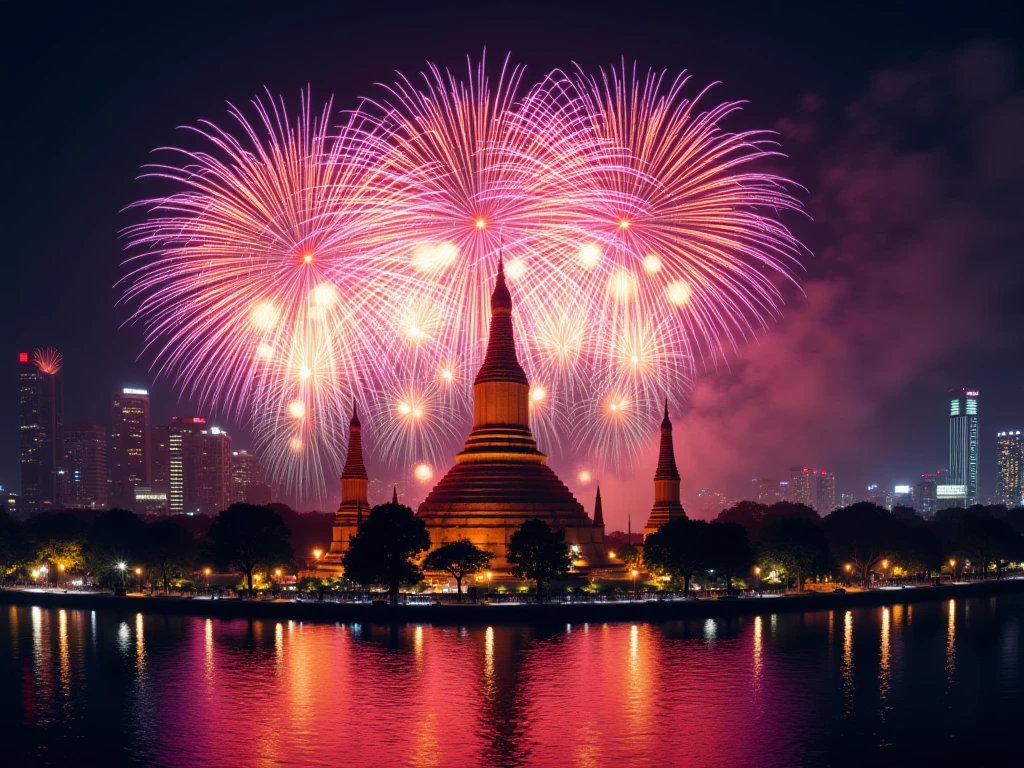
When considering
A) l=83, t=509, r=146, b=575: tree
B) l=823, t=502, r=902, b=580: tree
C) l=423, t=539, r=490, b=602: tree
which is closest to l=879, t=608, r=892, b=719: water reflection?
l=423, t=539, r=490, b=602: tree

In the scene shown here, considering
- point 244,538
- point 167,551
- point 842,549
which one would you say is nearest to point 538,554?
point 244,538

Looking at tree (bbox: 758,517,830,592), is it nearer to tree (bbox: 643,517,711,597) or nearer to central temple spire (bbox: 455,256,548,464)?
tree (bbox: 643,517,711,597)

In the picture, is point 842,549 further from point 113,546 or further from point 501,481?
point 113,546

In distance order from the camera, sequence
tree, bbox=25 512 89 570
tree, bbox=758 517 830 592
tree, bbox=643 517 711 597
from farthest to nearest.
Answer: tree, bbox=25 512 89 570 → tree, bbox=758 517 830 592 → tree, bbox=643 517 711 597

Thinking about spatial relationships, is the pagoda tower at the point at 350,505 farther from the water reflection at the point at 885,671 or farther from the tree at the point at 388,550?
the water reflection at the point at 885,671

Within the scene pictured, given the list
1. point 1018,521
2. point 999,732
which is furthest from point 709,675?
point 1018,521

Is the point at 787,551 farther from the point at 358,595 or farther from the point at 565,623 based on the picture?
the point at 358,595
